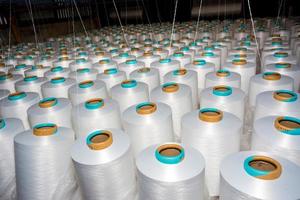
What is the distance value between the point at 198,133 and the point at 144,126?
254mm

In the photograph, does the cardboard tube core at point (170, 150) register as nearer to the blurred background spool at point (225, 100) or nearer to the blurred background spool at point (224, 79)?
the blurred background spool at point (225, 100)

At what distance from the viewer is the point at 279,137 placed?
841 mm

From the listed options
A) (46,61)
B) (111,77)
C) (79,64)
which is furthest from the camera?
(46,61)

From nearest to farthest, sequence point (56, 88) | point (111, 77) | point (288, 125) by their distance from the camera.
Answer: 1. point (288, 125)
2. point (56, 88)
3. point (111, 77)

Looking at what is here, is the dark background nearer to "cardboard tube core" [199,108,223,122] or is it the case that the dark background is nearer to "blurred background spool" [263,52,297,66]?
"blurred background spool" [263,52,297,66]

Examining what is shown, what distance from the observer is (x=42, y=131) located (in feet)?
3.16

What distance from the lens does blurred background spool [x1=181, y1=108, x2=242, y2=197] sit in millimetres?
924

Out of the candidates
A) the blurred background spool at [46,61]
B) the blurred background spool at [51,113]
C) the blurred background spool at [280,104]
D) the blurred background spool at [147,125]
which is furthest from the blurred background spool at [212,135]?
the blurred background spool at [46,61]

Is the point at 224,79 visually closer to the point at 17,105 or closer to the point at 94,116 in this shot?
the point at 94,116

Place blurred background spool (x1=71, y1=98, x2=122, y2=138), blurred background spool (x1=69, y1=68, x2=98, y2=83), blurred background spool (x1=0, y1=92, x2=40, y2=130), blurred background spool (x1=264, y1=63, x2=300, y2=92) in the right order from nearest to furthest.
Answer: blurred background spool (x1=71, y1=98, x2=122, y2=138)
blurred background spool (x1=0, y1=92, x2=40, y2=130)
blurred background spool (x1=264, y1=63, x2=300, y2=92)
blurred background spool (x1=69, y1=68, x2=98, y2=83)

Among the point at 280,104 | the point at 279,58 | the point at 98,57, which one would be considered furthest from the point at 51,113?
the point at 279,58

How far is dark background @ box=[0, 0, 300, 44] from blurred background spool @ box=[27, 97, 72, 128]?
328cm

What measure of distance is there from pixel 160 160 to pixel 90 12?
6.63m

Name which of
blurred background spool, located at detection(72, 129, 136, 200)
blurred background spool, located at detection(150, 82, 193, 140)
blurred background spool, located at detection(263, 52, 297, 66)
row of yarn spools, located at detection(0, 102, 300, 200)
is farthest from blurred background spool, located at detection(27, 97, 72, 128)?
blurred background spool, located at detection(263, 52, 297, 66)
